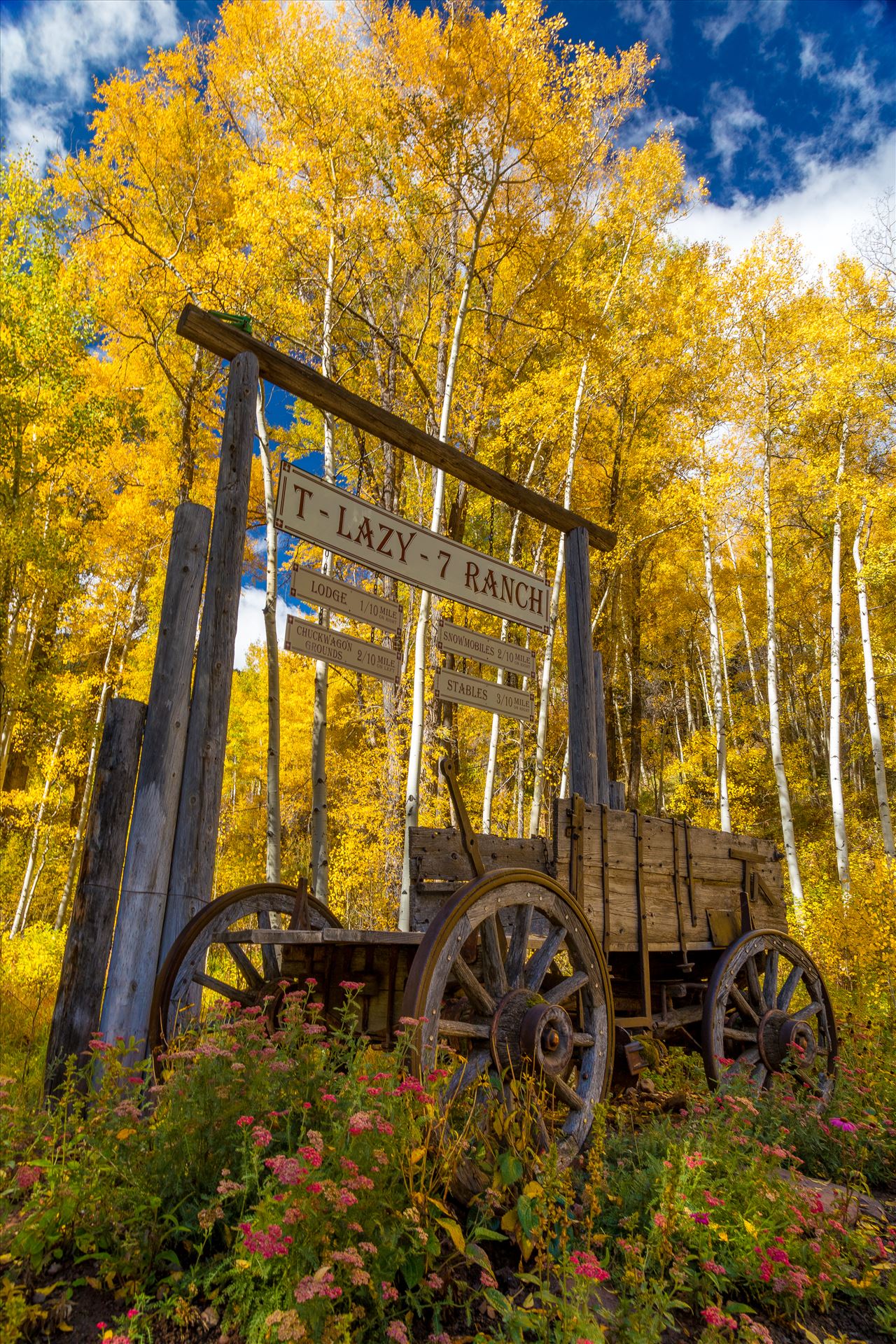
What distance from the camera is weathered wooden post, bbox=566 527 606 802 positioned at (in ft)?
16.6

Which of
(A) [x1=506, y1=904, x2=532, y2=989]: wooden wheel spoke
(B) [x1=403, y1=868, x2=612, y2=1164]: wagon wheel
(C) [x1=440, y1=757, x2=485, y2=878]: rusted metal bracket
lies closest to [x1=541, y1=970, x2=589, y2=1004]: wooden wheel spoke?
(B) [x1=403, y1=868, x2=612, y2=1164]: wagon wheel

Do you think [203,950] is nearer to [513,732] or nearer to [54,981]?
[54,981]

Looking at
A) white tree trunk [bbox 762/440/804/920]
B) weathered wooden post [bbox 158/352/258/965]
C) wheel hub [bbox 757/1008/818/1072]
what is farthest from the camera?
white tree trunk [bbox 762/440/804/920]

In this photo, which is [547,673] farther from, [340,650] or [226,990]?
[226,990]

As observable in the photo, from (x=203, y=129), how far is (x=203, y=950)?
14303 mm

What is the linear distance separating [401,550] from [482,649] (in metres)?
0.95

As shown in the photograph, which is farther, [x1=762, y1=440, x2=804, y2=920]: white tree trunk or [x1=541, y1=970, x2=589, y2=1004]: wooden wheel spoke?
[x1=762, y1=440, x2=804, y2=920]: white tree trunk

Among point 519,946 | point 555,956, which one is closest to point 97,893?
point 519,946

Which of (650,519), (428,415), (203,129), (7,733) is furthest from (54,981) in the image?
(203,129)

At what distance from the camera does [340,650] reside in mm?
4066

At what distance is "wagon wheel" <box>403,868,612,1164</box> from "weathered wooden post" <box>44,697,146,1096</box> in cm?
142

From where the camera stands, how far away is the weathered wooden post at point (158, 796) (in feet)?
10.0

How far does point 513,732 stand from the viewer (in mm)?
14273

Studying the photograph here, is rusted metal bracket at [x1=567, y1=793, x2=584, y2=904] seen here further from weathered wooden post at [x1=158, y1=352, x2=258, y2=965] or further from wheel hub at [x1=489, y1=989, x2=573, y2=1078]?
weathered wooden post at [x1=158, y1=352, x2=258, y2=965]
